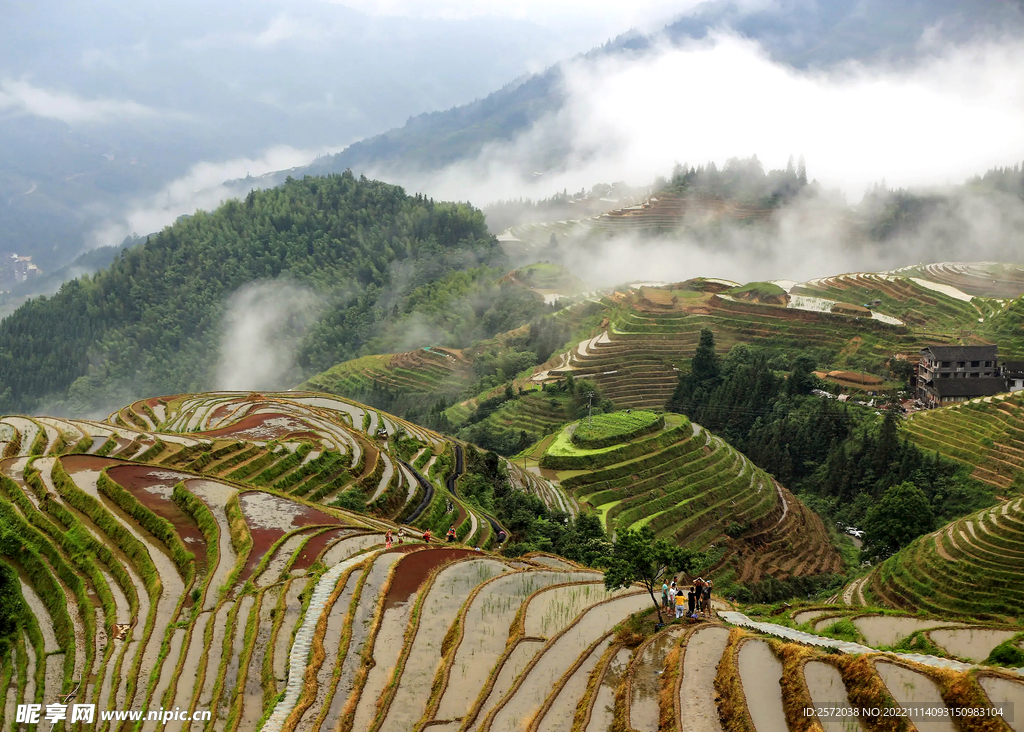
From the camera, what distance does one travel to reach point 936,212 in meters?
110

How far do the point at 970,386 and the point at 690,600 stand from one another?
46.7 meters

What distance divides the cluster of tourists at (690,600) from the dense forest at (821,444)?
2488 cm

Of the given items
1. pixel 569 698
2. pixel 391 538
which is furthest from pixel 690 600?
pixel 391 538

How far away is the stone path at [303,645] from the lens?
1550cm

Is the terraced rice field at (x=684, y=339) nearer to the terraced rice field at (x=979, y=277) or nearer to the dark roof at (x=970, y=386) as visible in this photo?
the dark roof at (x=970, y=386)

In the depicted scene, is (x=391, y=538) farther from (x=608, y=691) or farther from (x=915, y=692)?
(x=915, y=692)

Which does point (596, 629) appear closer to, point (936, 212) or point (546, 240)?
point (936, 212)

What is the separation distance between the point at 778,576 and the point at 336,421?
2260 centimetres

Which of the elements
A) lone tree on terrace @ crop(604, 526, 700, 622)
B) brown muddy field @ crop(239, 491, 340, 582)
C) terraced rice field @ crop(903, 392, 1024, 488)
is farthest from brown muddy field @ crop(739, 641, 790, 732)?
terraced rice field @ crop(903, 392, 1024, 488)

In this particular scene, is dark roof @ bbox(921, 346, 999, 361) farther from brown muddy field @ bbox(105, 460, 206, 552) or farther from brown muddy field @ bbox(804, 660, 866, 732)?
brown muddy field @ bbox(804, 660, 866, 732)

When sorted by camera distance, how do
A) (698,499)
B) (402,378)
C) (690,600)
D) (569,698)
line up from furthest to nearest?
(402,378), (698,499), (690,600), (569,698)

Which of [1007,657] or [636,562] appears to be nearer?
[1007,657]

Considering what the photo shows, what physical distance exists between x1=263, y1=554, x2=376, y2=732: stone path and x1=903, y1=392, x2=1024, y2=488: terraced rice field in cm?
3633

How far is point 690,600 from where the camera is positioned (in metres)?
17.4
